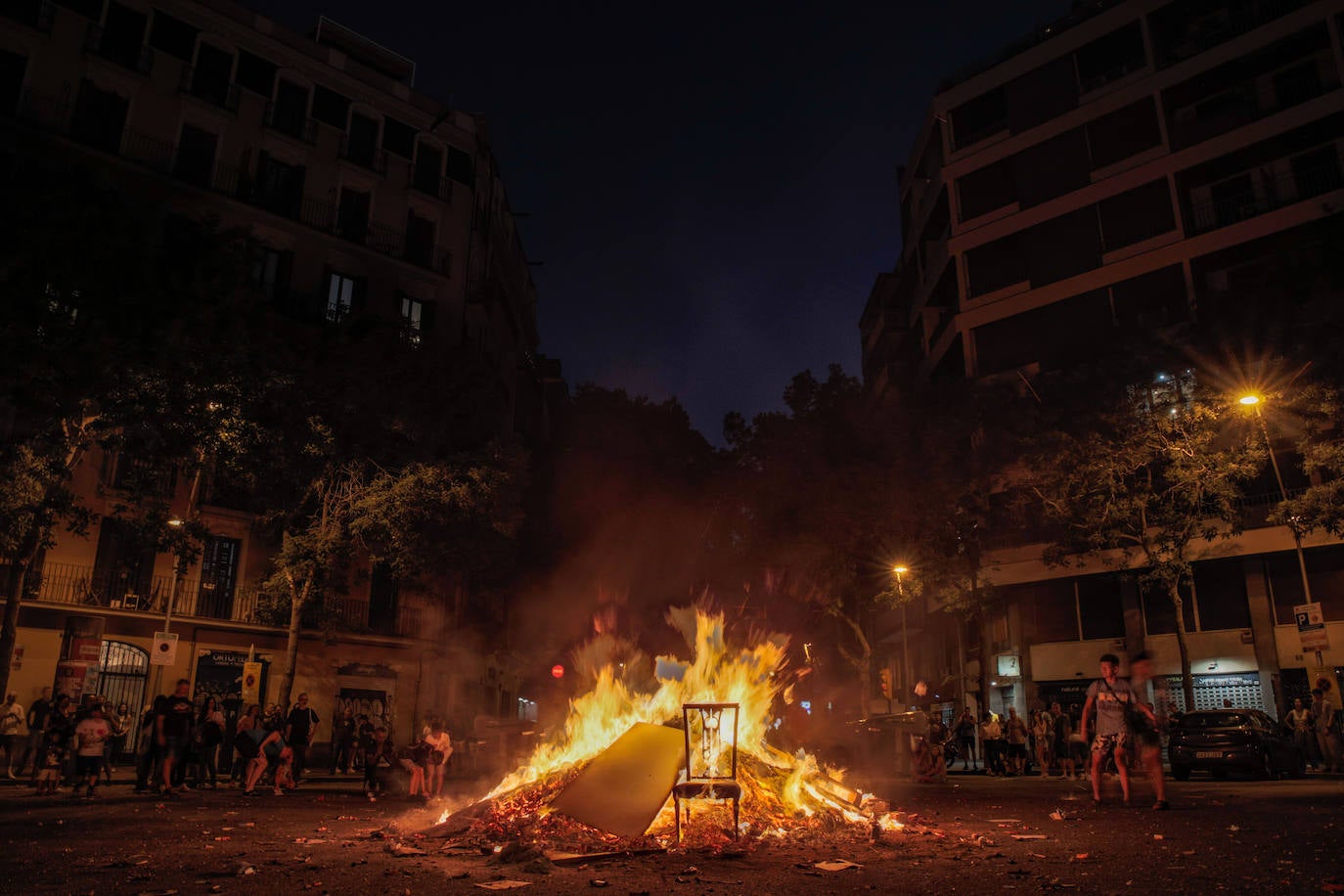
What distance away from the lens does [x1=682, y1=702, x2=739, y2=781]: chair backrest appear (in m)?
9.58

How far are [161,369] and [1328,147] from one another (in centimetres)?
3513

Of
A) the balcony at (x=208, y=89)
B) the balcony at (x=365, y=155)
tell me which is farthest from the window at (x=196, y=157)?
the balcony at (x=365, y=155)

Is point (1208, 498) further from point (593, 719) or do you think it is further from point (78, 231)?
point (78, 231)

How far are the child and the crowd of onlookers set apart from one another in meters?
0.02

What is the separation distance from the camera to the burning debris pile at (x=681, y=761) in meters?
9.37

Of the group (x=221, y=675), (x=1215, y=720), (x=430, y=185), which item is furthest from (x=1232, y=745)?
(x=430, y=185)

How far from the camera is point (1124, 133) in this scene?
3538cm

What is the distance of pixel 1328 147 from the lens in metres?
31.3

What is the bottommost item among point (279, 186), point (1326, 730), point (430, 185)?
point (1326, 730)

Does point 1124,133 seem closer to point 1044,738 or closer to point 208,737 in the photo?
point 1044,738

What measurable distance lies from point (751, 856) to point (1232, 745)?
1456cm

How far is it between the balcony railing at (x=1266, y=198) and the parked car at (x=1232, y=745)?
19.7 m

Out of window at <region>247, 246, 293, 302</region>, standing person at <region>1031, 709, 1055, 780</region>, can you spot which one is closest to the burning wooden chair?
standing person at <region>1031, 709, 1055, 780</region>

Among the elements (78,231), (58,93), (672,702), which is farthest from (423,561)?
(58,93)
